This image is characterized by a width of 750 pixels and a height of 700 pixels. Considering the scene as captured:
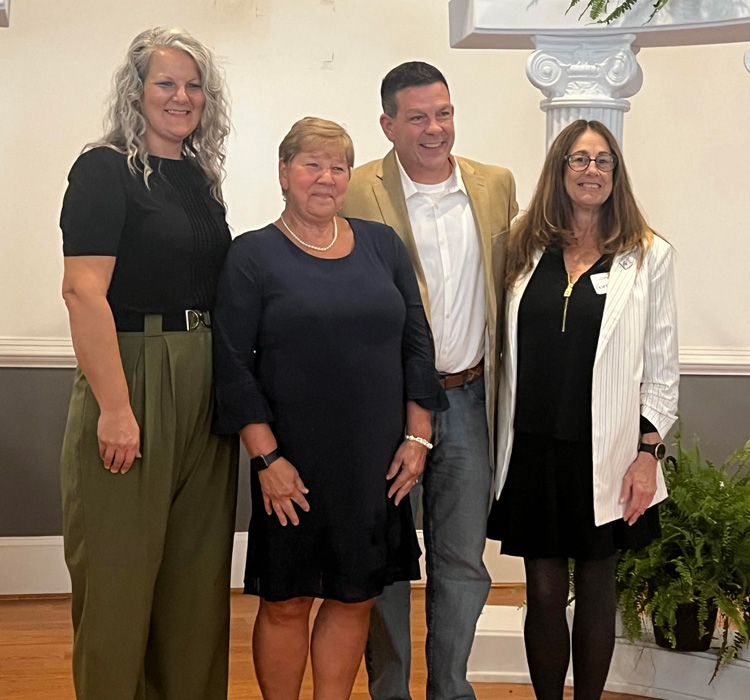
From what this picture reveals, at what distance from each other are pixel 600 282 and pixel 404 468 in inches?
24.9

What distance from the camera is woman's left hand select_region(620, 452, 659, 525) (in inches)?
95.4

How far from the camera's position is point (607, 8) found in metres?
2.86

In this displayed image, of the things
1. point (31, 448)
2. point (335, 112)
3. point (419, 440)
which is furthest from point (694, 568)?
point (31, 448)

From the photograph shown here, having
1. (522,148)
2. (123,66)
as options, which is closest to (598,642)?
(123,66)

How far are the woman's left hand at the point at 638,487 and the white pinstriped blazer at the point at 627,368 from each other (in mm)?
17

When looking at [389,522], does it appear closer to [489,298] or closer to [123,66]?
[489,298]

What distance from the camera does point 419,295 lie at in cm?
240

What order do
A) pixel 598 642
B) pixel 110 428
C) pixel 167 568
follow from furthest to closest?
pixel 598 642 < pixel 167 568 < pixel 110 428

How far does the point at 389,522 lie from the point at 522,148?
2376 mm

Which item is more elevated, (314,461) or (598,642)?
(314,461)

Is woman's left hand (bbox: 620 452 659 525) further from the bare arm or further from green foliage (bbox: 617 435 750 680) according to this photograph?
the bare arm

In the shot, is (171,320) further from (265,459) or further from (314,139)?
(314,139)

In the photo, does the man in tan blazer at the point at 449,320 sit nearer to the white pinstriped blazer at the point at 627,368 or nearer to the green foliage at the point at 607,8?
the white pinstriped blazer at the point at 627,368

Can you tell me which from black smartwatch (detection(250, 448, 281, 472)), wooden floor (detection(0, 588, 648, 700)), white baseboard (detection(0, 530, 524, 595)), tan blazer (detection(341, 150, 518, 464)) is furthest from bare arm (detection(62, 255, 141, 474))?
white baseboard (detection(0, 530, 524, 595))
